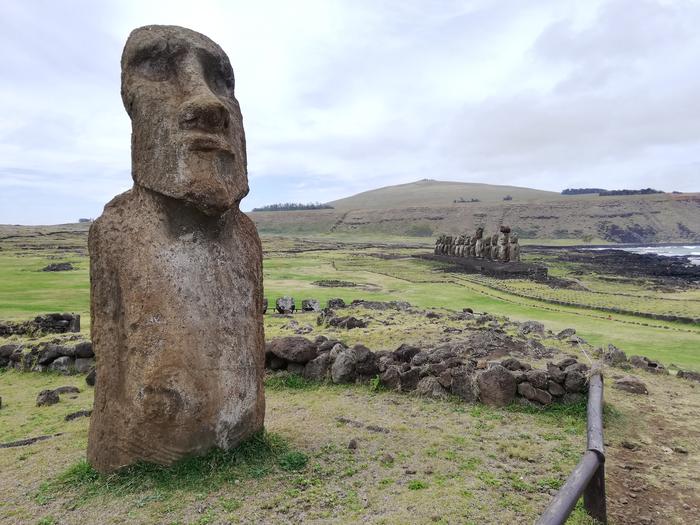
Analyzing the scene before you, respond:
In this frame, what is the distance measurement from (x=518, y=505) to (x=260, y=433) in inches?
116

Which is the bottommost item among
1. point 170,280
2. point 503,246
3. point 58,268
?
point 58,268

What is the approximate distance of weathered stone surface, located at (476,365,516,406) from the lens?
852 cm

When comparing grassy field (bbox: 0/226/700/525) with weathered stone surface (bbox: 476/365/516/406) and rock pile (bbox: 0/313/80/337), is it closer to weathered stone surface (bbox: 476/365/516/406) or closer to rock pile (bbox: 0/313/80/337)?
weathered stone surface (bbox: 476/365/516/406)

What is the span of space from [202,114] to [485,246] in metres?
45.7

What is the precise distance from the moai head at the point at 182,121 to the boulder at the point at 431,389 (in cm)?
489

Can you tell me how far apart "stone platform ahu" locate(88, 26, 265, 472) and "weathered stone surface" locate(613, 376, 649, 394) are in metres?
6.90

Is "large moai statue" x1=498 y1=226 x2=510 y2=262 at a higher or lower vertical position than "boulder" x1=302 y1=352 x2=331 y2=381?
higher

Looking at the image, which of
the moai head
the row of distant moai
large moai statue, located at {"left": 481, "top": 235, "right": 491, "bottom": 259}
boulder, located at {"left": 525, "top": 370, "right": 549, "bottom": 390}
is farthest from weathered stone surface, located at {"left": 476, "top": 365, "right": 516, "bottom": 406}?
large moai statue, located at {"left": 481, "top": 235, "right": 491, "bottom": 259}

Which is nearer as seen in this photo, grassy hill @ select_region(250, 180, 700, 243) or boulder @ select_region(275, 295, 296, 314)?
boulder @ select_region(275, 295, 296, 314)

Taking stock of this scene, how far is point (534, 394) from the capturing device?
8453mm

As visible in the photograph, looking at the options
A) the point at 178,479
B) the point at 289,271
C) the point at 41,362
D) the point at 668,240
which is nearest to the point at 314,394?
the point at 178,479

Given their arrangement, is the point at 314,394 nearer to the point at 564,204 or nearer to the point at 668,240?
the point at 668,240

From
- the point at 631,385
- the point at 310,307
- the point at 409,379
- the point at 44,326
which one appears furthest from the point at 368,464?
the point at 310,307

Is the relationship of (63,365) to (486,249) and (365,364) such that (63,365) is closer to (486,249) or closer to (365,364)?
(365,364)
